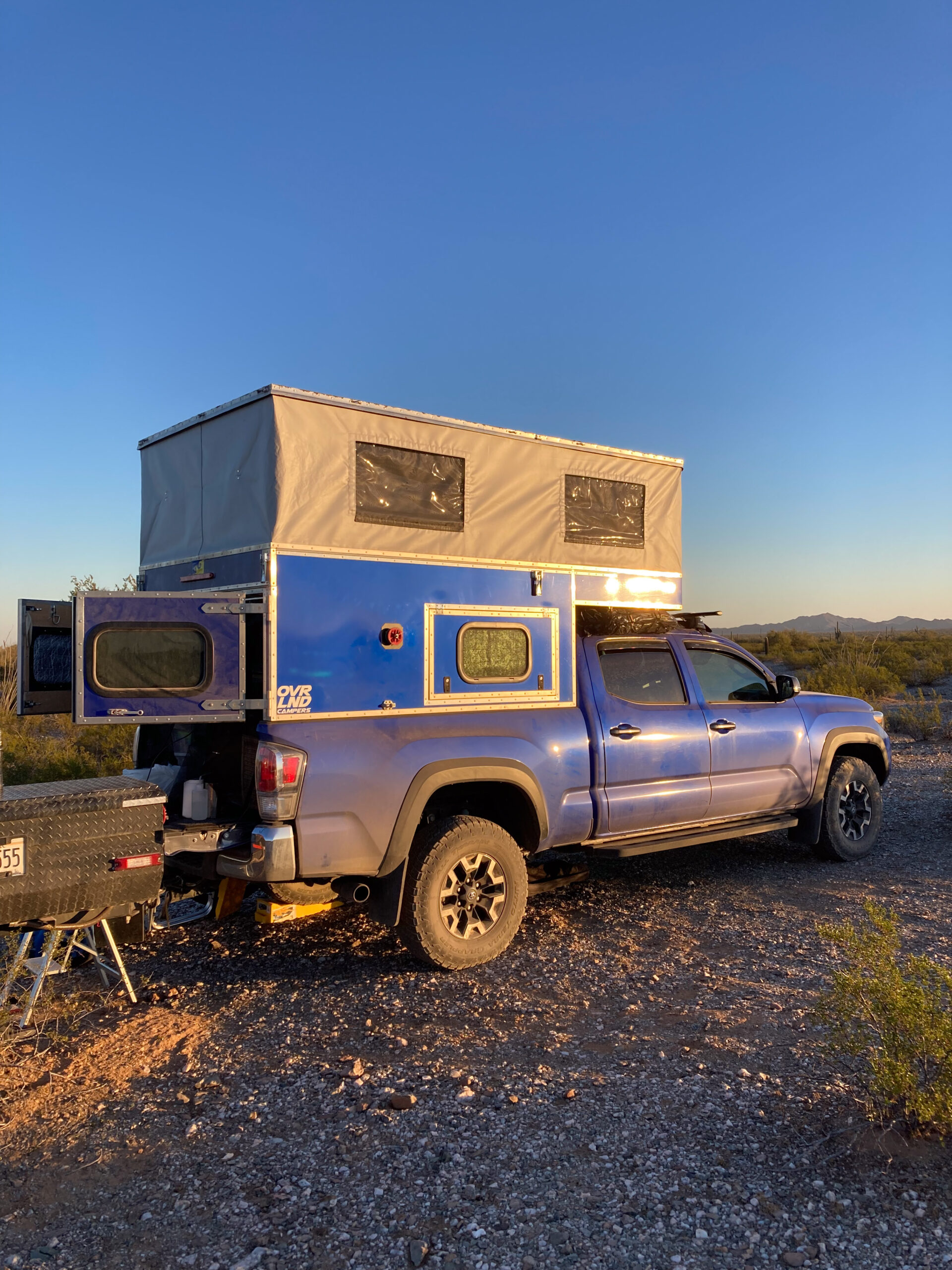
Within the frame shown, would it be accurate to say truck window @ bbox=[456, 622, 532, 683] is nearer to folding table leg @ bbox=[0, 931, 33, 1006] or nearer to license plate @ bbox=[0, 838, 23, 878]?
license plate @ bbox=[0, 838, 23, 878]

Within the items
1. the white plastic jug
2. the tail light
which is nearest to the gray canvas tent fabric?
the tail light

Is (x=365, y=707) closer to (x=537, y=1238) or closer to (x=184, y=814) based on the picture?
(x=184, y=814)

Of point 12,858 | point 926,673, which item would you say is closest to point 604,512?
point 12,858

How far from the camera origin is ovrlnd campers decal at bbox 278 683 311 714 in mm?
4508

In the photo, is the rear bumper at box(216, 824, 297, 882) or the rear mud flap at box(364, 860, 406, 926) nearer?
the rear bumper at box(216, 824, 297, 882)

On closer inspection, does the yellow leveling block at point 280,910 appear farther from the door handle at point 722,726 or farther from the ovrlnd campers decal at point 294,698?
the door handle at point 722,726

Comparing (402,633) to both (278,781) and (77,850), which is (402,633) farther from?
(77,850)

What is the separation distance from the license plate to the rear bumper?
1.03 meters

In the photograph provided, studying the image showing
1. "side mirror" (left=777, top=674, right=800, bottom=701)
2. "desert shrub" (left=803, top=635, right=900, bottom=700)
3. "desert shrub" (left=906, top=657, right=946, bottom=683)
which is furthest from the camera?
"desert shrub" (left=906, top=657, right=946, bottom=683)

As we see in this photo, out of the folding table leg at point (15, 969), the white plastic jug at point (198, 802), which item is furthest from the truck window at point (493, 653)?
the folding table leg at point (15, 969)

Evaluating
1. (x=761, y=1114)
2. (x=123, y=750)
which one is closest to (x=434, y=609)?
(x=761, y=1114)

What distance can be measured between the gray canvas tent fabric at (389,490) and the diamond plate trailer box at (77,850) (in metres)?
1.48

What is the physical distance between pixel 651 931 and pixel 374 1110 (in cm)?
266

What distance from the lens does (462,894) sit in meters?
5.09
